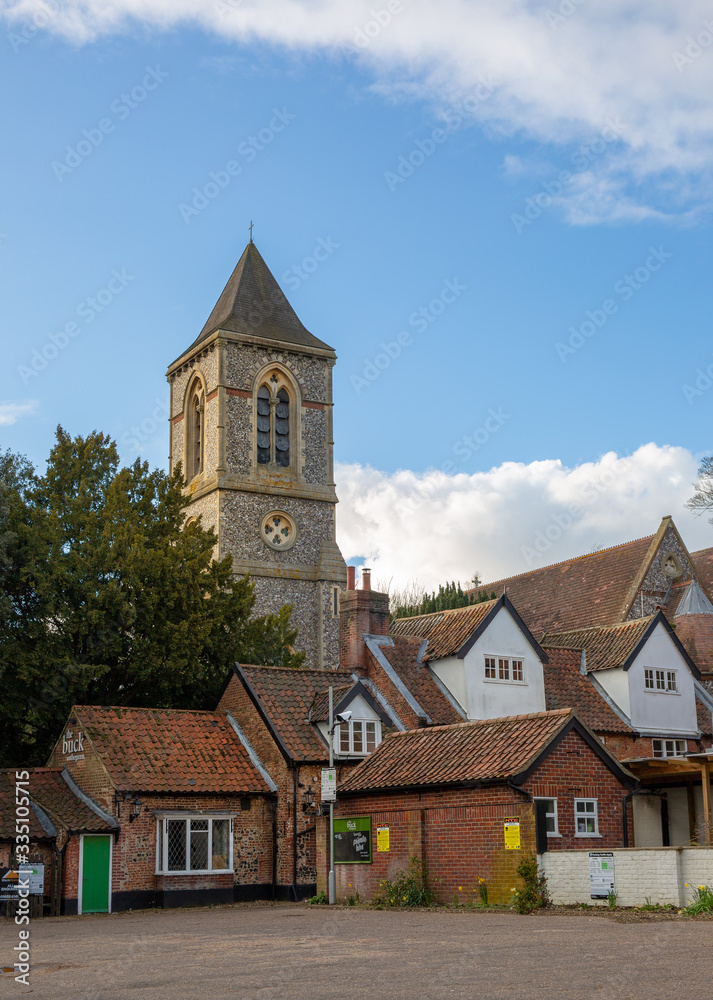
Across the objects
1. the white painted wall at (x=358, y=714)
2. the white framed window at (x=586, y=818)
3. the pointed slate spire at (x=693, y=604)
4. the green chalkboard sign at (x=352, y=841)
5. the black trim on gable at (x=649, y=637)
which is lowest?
the green chalkboard sign at (x=352, y=841)

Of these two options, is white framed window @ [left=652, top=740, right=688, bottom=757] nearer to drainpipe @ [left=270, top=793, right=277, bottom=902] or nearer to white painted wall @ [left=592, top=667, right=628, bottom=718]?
white painted wall @ [left=592, top=667, right=628, bottom=718]

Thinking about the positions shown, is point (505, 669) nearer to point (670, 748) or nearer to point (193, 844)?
point (670, 748)

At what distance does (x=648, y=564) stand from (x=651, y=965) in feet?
105

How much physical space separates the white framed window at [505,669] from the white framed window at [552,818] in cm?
1011

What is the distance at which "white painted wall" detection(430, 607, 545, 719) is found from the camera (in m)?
32.6

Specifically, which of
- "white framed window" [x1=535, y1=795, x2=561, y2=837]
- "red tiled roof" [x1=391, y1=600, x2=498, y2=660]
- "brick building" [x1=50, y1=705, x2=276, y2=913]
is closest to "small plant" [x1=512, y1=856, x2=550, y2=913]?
"white framed window" [x1=535, y1=795, x2=561, y2=837]

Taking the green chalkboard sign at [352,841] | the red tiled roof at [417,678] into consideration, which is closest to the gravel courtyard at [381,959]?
the green chalkboard sign at [352,841]

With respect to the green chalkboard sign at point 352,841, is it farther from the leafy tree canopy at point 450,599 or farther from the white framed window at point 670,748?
the leafy tree canopy at point 450,599

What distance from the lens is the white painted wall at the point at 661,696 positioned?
113 feet

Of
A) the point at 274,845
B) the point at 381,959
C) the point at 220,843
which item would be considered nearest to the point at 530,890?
the point at 381,959

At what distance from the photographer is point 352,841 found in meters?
25.6

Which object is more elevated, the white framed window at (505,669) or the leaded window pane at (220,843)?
the white framed window at (505,669)

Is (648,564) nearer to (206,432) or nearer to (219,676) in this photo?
(219,676)

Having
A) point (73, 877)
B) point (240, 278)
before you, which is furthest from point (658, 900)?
point (240, 278)
